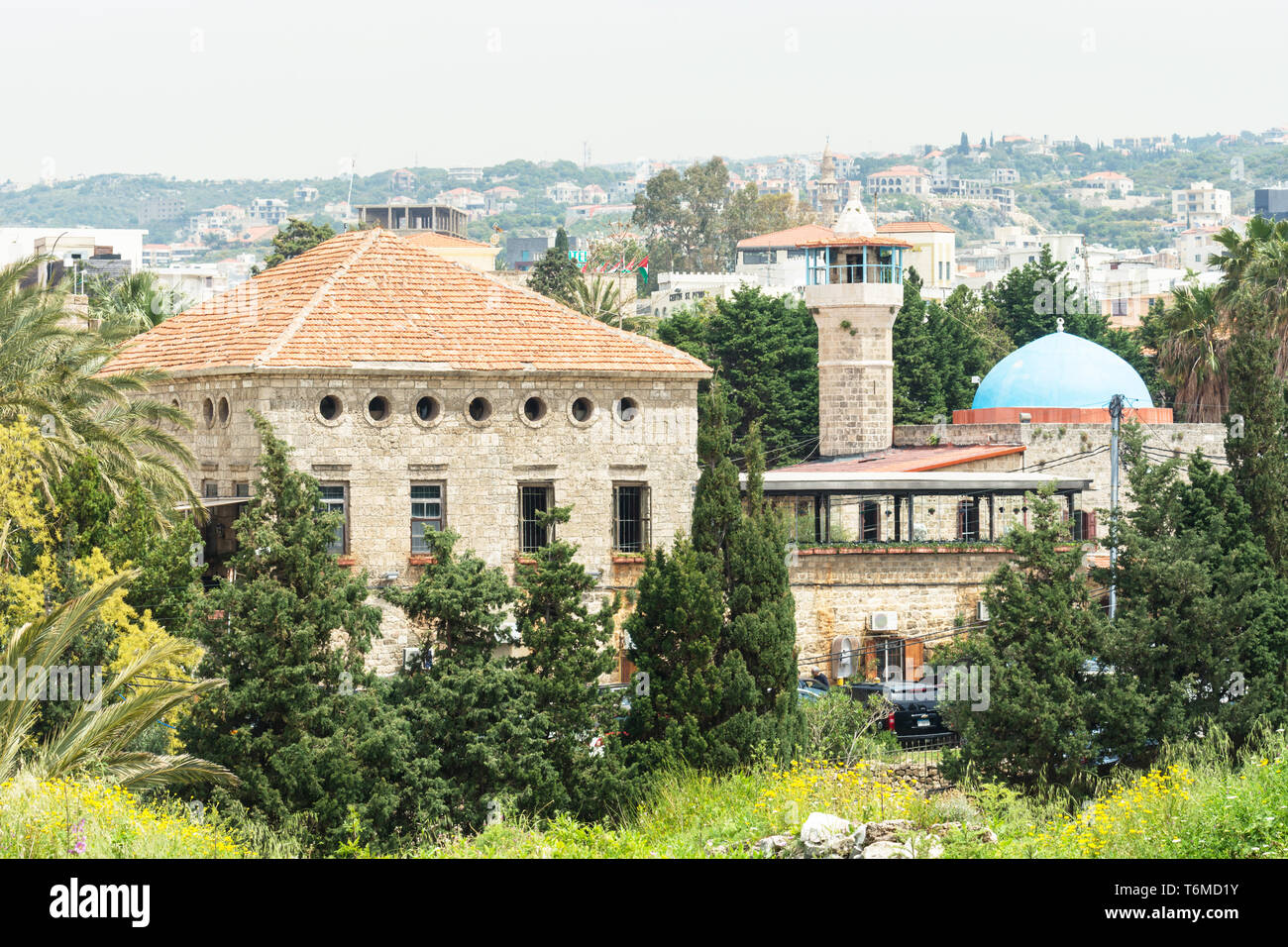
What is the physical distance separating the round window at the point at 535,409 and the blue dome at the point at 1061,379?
70.1 ft

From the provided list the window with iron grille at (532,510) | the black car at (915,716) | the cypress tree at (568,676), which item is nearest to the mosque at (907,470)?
the black car at (915,716)

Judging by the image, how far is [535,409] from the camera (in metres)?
32.2

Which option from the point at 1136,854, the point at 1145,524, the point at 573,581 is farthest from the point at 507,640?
the point at 1136,854

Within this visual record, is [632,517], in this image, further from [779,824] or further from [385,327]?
[779,824]

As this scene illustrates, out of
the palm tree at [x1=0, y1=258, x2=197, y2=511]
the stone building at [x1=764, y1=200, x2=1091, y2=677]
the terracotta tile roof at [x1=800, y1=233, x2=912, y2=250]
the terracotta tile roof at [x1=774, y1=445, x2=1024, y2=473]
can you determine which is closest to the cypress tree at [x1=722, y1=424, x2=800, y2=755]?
the stone building at [x1=764, y1=200, x2=1091, y2=677]

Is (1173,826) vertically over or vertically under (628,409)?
under

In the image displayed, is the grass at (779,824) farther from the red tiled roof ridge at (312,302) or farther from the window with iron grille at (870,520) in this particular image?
the window with iron grille at (870,520)

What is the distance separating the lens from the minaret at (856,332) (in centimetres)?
4781

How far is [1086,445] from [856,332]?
7.65m

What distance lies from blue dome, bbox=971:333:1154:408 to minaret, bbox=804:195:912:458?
4.04 metres

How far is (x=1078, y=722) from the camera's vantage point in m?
24.7

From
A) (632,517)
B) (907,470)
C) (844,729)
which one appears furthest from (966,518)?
(844,729)

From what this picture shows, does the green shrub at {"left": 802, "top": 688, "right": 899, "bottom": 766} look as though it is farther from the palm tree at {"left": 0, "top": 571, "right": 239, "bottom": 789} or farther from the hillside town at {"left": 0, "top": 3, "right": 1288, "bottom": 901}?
the palm tree at {"left": 0, "top": 571, "right": 239, "bottom": 789}
